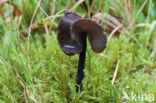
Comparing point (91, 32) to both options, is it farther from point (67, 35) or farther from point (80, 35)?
point (67, 35)

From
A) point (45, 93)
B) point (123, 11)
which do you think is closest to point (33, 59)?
point (45, 93)

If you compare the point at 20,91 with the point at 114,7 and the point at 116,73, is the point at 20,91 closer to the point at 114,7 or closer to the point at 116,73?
the point at 116,73

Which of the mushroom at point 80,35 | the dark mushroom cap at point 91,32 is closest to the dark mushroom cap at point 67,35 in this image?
the mushroom at point 80,35

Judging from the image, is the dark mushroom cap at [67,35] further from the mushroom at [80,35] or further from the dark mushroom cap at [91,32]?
the dark mushroom cap at [91,32]

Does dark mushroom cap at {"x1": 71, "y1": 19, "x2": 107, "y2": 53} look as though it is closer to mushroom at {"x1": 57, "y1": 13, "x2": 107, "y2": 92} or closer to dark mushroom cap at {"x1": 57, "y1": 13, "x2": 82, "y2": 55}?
mushroom at {"x1": 57, "y1": 13, "x2": 107, "y2": 92}

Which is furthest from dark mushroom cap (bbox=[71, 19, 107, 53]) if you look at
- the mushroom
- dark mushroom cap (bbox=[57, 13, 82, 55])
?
dark mushroom cap (bbox=[57, 13, 82, 55])
